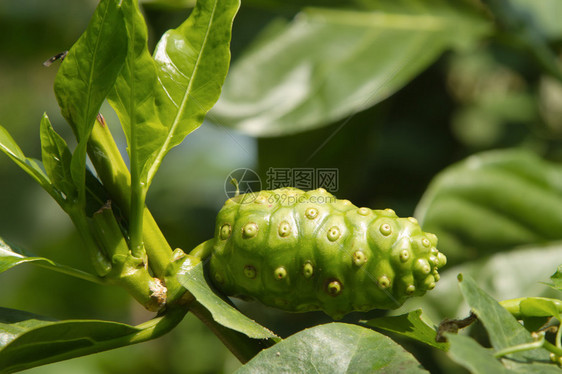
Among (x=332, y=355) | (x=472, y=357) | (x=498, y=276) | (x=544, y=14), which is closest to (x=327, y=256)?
(x=332, y=355)

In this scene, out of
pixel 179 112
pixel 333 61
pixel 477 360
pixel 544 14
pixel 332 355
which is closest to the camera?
pixel 477 360

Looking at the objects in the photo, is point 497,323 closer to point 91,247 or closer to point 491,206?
point 91,247

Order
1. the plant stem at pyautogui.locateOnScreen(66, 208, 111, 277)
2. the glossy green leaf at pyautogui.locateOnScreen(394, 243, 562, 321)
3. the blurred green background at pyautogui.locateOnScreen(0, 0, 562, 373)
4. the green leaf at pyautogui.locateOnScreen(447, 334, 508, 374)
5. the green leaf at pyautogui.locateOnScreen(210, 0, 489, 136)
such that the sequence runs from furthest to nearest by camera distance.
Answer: the blurred green background at pyautogui.locateOnScreen(0, 0, 562, 373), the green leaf at pyautogui.locateOnScreen(210, 0, 489, 136), the glossy green leaf at pyautogui.locateOnScreen(394, 243, 562, 321), the plant stem at pyautogui.locateOnScreen(66, 208, 111, 277), the green leaf at pyautogui.locateOnScreen(447, 334, 508, 374)

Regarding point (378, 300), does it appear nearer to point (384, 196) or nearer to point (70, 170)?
point (70, 170)

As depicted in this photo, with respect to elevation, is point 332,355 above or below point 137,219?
below
